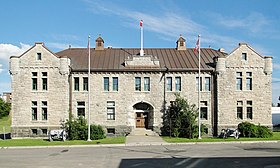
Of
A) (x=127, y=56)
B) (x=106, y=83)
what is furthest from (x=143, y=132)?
(x=127, y=56)

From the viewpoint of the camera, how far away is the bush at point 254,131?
3551 cm

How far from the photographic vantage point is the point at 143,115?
41531mm

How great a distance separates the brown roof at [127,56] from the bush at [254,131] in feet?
26.8

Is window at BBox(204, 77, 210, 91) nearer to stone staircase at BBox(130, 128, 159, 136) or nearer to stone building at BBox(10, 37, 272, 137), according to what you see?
stone building at BBox(10, 37, 272, 137)

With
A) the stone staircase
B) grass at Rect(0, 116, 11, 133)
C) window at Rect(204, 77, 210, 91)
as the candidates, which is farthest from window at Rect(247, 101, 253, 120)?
grass at Rect(0, 116, 11, 133)

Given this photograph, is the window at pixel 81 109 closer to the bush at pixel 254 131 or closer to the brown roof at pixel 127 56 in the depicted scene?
the brown roof at pixel 127 56

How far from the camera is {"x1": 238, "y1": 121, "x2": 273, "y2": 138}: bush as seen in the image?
3551 cm

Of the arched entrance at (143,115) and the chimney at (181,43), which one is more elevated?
the chimney at (181,43)

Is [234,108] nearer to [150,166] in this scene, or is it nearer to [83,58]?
[83,58]

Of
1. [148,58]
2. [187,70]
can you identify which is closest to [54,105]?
[148,58]

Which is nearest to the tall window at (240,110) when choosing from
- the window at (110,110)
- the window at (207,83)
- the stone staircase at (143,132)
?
the window at (207,83)

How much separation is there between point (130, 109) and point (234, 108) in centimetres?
1241

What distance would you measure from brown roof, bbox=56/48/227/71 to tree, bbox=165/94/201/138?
15.1ft

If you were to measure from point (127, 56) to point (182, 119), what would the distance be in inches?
486
